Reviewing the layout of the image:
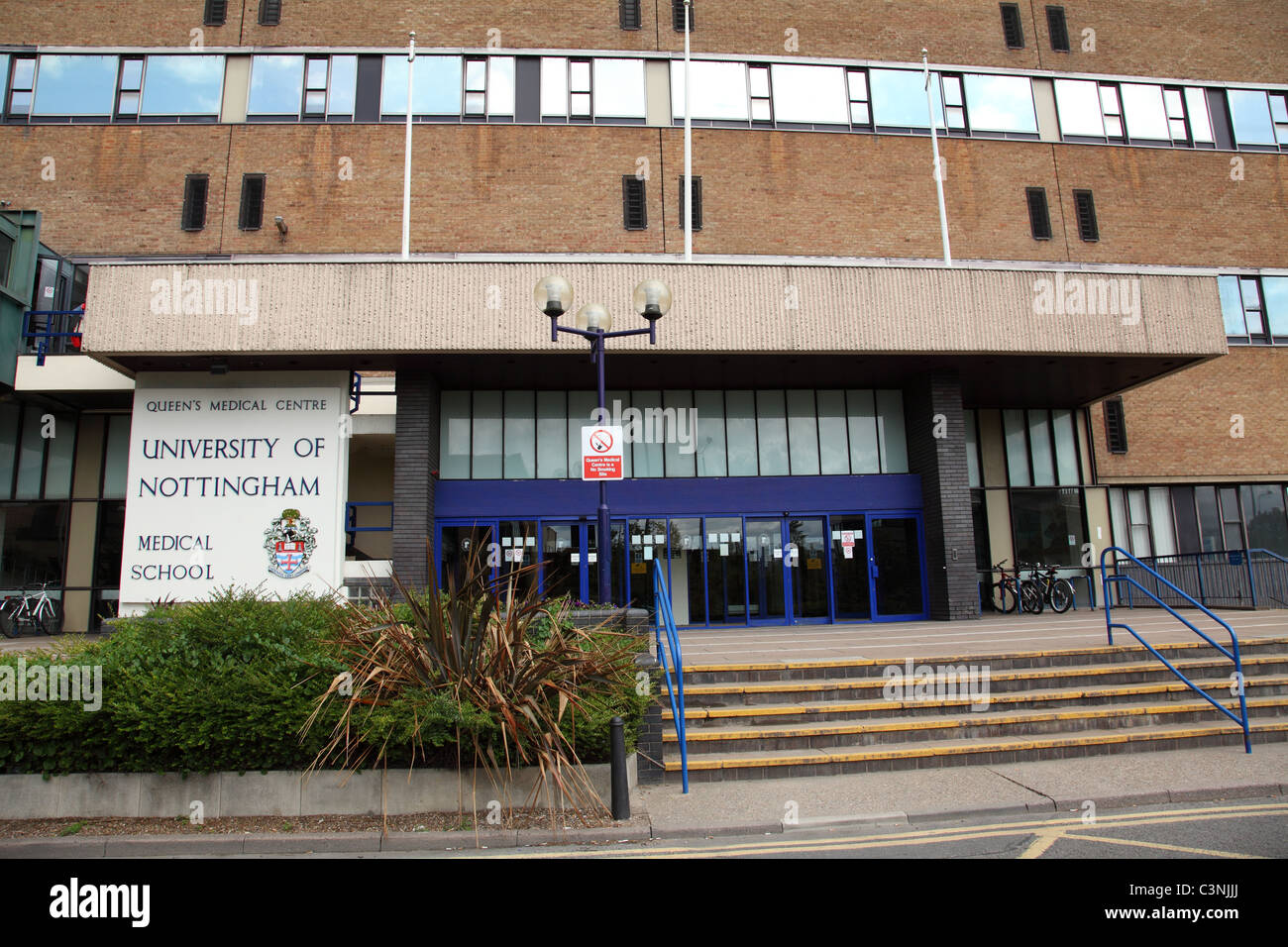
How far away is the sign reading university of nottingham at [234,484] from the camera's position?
1573 cm

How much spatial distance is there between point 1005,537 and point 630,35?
17533mm

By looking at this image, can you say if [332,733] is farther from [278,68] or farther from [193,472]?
[278,68]

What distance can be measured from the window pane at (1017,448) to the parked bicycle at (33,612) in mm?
24075

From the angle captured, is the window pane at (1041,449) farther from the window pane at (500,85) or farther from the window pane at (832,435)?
the window pane at (500,85)

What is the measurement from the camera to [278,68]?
22.1m

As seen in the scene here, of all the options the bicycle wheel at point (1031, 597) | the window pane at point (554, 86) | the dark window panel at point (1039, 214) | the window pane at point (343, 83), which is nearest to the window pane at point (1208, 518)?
the bicycle wheel at point (1031, 597)

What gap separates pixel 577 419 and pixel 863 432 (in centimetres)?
690

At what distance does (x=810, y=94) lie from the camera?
74.7 feet

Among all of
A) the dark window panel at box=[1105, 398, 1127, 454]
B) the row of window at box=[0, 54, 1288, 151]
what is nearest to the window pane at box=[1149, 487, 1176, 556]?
the dark window panel at box=[1105, 398, 1127, 454]

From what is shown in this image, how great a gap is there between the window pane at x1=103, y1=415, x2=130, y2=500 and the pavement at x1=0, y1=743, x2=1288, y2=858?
52.7ft

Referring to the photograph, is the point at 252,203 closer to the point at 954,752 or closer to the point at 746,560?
the point at 746,560

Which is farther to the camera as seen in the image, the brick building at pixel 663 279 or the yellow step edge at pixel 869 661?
the brick building at pixel 663 279
